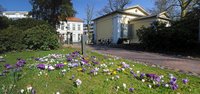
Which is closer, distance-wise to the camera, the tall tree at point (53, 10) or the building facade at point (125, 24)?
the building facade at point (125, 24)

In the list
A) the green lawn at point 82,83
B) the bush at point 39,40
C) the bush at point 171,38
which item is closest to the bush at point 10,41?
the bush at point 39,40

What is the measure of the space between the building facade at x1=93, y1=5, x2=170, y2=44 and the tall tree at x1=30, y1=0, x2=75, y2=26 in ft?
15.7

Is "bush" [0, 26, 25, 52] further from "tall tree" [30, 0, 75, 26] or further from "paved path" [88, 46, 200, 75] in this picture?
"tall tree" [30, 0, 75, 26]

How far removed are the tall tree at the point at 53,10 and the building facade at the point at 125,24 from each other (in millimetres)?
4783

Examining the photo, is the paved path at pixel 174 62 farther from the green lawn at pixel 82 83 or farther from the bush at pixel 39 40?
the bush at pixel 39 40

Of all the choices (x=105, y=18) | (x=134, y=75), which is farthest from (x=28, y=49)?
(x=105, y=18)

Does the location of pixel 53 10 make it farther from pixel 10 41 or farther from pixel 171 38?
pixel 171 38

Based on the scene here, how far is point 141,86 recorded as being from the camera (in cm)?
446

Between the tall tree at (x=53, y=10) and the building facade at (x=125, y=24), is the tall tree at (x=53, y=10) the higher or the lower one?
the higher one

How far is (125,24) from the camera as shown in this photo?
25.5m

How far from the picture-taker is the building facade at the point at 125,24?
78.5ft

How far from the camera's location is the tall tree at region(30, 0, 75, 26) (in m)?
25.5

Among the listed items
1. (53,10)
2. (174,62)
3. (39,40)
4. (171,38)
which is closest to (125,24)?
(53,10)

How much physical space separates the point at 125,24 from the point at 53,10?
→ 8829mm
